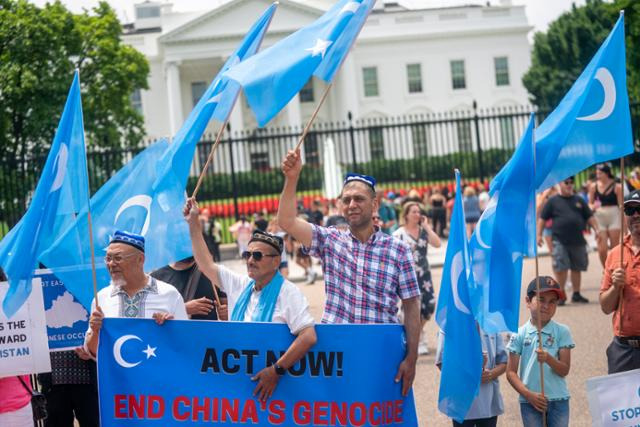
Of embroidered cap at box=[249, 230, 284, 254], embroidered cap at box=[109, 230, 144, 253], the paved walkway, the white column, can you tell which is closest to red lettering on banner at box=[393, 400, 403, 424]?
embroidered cap at box=[249, 230, 284, 254]

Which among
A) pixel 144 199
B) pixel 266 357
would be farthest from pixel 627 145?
pixel 144 199

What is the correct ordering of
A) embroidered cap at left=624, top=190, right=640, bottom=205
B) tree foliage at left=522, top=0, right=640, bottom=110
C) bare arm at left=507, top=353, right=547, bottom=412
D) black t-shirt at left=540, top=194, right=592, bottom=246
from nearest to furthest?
1. bare arm at left=507, top=353, right=547, bottom=412
2. embroidered cap at left=624, top=190, right=640, bottom=205
3. black t-shirt at left=540, top=194, right=592, bottom=246
4. tree foliage at left=522, top=0, right=640, bottom=110

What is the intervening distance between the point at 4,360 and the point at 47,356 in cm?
22

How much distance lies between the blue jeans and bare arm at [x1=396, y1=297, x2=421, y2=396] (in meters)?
0.84

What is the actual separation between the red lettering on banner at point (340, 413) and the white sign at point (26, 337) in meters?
1.57

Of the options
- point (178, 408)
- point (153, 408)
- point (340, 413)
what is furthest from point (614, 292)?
point (153, 408)

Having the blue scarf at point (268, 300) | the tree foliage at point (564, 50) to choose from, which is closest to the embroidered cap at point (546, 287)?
the blue scarf at point (268, 300)

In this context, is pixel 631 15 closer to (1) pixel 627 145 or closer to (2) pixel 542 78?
(1) pixel 627 145

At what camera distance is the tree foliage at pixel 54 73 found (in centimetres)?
2294

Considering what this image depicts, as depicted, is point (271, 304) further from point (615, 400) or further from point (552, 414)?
point (615, 400)

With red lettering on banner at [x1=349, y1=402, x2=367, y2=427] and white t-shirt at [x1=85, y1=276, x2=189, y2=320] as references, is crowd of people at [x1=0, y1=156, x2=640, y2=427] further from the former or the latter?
red lettering on banner at [x1=349, y1=402, x2=367, y2=427]

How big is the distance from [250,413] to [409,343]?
0.86 m

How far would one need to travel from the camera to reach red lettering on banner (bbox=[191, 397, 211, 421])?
504 cm

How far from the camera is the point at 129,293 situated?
5.22 meters
